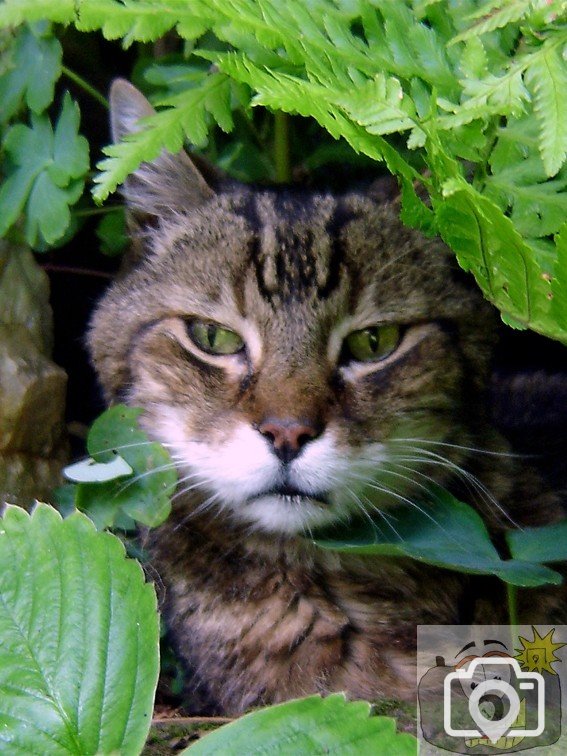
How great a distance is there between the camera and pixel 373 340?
1682 mm

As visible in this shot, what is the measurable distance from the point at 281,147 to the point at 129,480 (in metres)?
1.00

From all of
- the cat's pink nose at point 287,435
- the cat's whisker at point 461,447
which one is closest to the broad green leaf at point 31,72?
the cat's pink nose at point 287,435

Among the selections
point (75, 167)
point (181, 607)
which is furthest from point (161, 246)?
point (181, 607)

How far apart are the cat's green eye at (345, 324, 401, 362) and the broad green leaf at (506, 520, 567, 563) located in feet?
1.35

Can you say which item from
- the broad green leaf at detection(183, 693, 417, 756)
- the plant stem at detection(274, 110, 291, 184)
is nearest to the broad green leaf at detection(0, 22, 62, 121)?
the plant stem at detection(274, 110, 291, 184)

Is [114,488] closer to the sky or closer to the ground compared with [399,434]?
closer to the ground

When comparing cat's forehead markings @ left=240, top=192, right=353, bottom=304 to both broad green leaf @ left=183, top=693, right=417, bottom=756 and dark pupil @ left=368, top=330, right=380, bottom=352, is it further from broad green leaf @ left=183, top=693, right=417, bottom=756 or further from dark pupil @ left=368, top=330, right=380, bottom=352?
broad green leaf @ left=183, top=693, right=417, bottom=756

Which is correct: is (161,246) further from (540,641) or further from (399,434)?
(540,641)

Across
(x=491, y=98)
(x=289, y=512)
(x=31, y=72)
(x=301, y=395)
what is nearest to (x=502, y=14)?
(x=491, y=98)

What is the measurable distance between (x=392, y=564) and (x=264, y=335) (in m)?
0.54

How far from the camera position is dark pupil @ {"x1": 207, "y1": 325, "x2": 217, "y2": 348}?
1.70 m

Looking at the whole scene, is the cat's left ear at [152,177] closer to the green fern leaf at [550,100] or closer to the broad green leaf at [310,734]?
the green fern leaf at [550,100]

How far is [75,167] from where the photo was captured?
1.99m

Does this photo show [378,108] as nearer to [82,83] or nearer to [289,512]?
[289,512]
